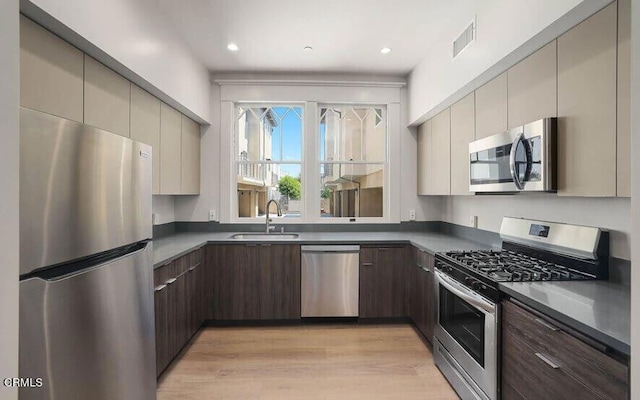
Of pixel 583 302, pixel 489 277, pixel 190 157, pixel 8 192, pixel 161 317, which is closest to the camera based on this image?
pixel 8 192

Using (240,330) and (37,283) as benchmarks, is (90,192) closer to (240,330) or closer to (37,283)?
(37,283)

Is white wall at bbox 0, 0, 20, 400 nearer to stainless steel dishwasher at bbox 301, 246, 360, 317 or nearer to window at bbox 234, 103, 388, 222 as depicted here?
stainless steel dishwasher at bbox 301, 246, 360, 317

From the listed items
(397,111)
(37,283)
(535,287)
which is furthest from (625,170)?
(397,111)

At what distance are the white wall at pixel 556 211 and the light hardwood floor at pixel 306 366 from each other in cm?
129

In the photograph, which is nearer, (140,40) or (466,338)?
(466,338)

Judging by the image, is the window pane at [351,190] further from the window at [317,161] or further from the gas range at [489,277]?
the gas range at [489,277]

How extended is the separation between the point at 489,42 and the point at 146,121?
8.15 ft

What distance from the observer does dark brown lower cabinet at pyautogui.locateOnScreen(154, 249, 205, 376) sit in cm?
218

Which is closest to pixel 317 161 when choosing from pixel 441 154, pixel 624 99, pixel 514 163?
pixel 441 154

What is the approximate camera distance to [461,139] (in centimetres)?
271

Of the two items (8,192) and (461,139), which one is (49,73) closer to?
(8,192)

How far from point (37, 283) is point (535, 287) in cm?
202

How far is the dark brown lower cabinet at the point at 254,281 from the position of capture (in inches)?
124

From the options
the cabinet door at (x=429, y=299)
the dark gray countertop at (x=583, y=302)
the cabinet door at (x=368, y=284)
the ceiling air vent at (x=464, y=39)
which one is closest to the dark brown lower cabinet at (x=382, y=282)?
the cabinet door at (x=368, y=284)
